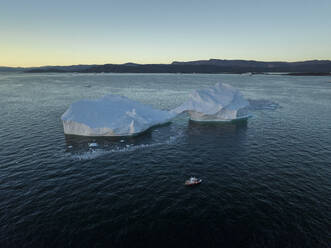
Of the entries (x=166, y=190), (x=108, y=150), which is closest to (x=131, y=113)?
(x=108, y=150)

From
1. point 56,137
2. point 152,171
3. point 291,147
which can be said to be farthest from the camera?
point 56,137

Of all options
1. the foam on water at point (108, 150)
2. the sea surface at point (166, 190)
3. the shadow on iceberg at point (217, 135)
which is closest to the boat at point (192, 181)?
the sea surface at point (166, 190)

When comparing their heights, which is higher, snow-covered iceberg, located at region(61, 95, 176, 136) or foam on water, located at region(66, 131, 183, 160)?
snow-covered iceberg, located at region(61, 95, 176, 136)

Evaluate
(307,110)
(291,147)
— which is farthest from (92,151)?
(307,110)

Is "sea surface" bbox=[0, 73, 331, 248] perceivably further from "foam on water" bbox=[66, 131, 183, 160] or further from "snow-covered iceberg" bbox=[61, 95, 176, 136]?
"snow-covered iceberg" bbox=[61, 95, 176, 136]

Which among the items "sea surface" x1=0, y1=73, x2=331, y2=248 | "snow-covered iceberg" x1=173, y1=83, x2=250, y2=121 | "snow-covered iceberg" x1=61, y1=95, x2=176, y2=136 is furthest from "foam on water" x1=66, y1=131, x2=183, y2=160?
"snow-covered iceberg" x1=173, y1=83, x2=250, y2=121

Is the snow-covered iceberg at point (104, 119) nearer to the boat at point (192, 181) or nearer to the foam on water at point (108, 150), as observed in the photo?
the foam on water at point (108, 150)

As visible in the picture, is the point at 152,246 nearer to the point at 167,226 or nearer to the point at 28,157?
the point at 167,226
